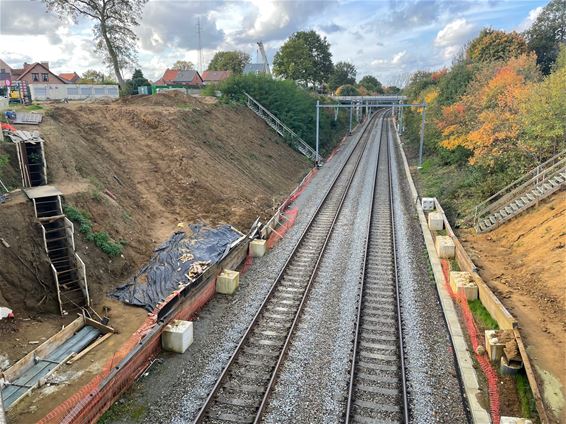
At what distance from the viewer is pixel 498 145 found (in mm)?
23422

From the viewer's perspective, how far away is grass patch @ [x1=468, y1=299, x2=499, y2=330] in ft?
41.9

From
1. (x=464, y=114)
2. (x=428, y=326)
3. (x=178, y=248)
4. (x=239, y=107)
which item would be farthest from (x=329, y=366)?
(x=239, y=107)

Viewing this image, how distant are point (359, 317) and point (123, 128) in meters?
18.1

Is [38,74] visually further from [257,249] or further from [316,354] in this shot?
[316,354]

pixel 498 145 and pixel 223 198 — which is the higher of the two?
pixel 498 145

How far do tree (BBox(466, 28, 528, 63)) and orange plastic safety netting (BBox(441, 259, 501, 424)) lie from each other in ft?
147

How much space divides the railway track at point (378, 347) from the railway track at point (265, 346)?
1.87 metres

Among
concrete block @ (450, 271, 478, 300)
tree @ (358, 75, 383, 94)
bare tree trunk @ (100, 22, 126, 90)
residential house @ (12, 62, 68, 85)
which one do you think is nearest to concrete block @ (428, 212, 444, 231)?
concrete block @ (450, 271, 478, 300)

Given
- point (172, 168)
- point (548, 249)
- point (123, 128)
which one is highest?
point (123, 128)

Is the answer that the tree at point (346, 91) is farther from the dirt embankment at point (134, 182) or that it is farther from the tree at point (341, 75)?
the dirt embankment at point (134, 182)

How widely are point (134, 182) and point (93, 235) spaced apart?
6476mm

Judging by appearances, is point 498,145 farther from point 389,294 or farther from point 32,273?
point 32,273

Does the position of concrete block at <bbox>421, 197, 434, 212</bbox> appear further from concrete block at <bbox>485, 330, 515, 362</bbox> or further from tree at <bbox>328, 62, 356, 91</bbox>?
tree at <bbox>328, 62, 356, 91</bbox>

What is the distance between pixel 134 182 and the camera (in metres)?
20.8
